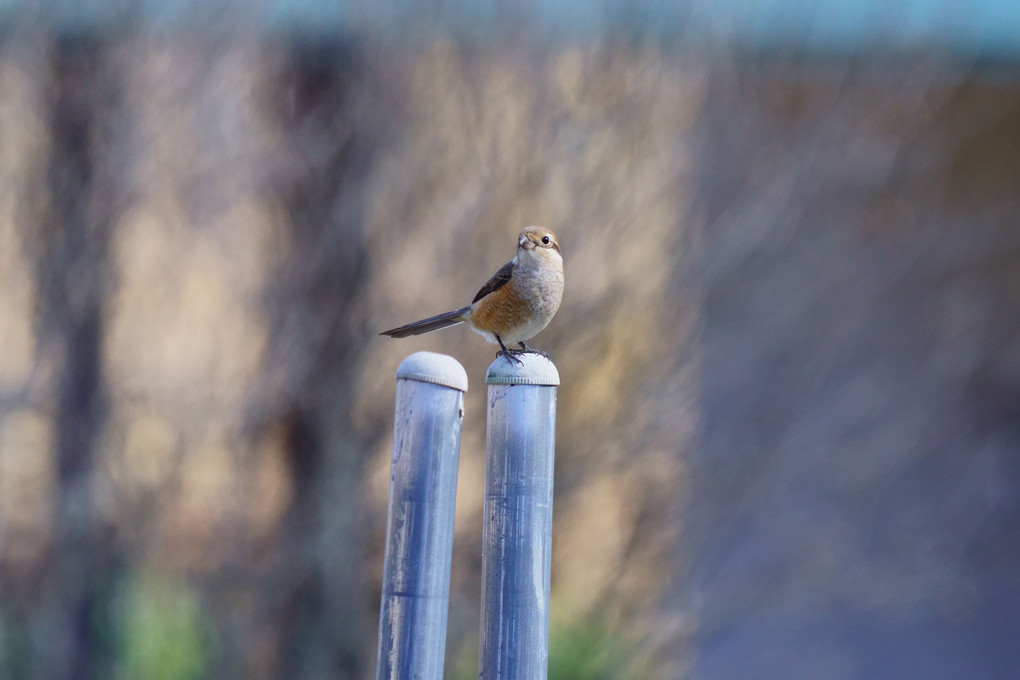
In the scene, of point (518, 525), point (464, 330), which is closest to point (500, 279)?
point (518, 525)

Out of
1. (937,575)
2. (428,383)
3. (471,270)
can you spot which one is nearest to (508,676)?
(428,383)

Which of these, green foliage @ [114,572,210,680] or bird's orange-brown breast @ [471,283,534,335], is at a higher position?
bird's orange-brown breast @ [471,283,534,335]

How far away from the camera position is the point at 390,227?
5316 mm

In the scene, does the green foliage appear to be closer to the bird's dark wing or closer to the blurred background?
the blurred background

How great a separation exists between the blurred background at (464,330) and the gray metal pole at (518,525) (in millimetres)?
3083

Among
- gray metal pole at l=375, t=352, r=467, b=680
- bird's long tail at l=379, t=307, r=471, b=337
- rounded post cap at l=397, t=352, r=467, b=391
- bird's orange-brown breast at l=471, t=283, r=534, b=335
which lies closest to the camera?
gray metal pole at l=375, t=352, r=467, b=680

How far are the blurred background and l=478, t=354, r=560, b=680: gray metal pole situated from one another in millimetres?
3083

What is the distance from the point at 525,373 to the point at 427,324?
2.43ft

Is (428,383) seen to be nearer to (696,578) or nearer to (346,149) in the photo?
(346,149)

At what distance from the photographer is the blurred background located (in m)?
5.21

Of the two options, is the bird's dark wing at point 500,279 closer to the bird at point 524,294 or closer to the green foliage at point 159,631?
the bird at point 524,294

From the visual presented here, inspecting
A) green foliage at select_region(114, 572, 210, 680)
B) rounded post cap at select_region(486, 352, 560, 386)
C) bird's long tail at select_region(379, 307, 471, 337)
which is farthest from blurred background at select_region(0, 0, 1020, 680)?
rounded post cap at select_region(486, 352, 560, 386)

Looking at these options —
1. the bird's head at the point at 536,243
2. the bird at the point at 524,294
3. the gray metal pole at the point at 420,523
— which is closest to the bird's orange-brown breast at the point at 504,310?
the bird at the point at 524,294

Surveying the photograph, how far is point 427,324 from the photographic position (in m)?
2.71
